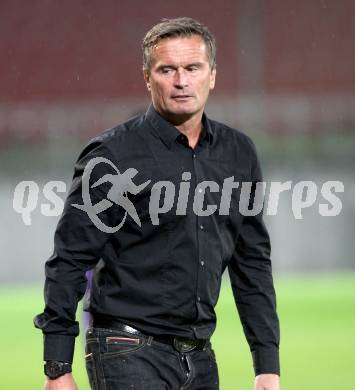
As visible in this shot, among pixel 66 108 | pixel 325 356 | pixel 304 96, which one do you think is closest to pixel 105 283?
Result: pixel 325 356

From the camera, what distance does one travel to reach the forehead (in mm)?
3848

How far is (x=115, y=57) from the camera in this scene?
21.4 meters

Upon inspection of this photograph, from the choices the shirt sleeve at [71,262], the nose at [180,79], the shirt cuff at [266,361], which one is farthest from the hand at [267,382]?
the nose at [180,79]

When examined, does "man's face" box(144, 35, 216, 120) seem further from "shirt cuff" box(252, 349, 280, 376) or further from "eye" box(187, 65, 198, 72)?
"shirt cuff" box(252, 349, 280, 376)

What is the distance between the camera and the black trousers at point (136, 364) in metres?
3.69

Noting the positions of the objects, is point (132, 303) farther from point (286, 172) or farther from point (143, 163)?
point (286, 172)

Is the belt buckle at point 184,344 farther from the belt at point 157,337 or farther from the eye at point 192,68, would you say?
the eye at point 192,68

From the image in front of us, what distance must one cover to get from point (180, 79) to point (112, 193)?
1.45 ft

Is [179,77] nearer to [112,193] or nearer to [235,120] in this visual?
[112,193]

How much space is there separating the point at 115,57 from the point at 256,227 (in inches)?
691

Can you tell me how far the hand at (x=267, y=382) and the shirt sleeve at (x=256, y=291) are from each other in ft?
0.06

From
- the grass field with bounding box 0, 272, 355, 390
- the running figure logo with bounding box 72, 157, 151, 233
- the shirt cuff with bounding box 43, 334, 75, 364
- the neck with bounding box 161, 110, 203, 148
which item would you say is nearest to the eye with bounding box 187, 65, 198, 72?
the neck with bounding box 161, 110, 203, 148

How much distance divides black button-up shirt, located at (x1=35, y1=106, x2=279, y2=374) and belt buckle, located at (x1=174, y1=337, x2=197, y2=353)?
0.09 feet

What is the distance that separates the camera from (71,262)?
12.1 ft
